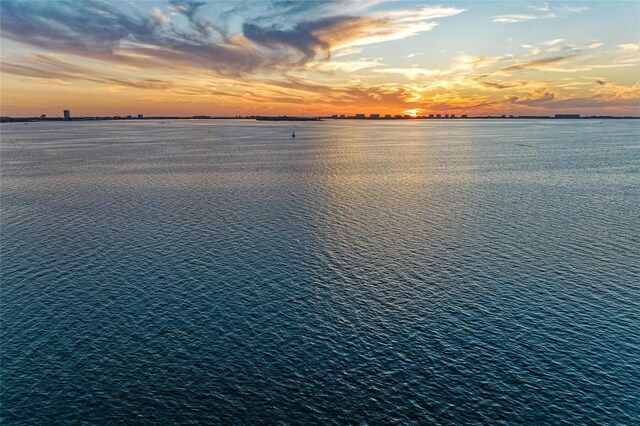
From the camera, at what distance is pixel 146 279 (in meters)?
74.1

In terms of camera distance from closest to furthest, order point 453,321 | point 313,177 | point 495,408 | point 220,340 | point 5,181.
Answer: point 495,408 → point 220,340 → point 453,321 → point 5,181 → point 313,177

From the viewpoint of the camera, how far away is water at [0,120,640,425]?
46.2 meters

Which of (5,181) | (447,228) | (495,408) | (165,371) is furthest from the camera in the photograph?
(5,181)

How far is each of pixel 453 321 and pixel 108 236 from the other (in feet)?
248

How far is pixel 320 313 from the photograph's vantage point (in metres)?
63.6

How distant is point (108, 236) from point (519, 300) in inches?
3308

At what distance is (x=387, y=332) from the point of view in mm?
58594

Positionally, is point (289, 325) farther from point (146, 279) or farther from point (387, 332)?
point (146, 279)

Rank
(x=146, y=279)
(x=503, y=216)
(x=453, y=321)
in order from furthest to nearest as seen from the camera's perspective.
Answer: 1. (x=503, y=216)
2. (x=146, y=279)
3. (x=453, y=321)

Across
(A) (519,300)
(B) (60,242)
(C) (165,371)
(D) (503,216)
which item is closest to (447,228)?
(D) (503,216)

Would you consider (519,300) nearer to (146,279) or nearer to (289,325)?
(289,325)

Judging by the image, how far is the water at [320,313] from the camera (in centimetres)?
4616

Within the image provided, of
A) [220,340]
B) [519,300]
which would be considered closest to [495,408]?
[519,300]

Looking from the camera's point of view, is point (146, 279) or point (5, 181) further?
point (5, 181)
